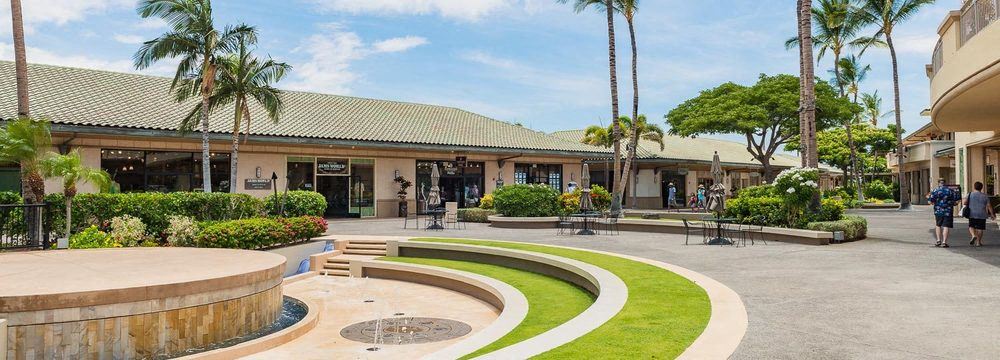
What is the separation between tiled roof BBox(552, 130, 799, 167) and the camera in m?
42.1

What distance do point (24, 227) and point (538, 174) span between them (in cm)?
2534

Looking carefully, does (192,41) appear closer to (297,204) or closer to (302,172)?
(297,204)

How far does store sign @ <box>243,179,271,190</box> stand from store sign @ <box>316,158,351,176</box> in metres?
2.67

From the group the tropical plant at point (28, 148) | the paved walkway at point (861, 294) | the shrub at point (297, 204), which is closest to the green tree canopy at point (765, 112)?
the paved walkway at point (861, 294)

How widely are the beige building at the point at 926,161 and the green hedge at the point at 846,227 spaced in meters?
20.2

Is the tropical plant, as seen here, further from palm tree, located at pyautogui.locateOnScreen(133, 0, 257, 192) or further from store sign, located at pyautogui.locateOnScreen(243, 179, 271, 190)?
store sign, located at pyautogui.locateOnScreen(243, 179, 271, 190)

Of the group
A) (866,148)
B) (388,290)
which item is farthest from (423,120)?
(866,148)

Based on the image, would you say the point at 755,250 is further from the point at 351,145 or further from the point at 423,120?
the point at 423,120

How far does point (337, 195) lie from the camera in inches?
1106

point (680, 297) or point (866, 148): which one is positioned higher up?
point (866, 148)

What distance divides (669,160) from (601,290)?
3315cm

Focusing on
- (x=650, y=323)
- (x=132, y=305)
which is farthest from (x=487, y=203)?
(x=650, y=323)

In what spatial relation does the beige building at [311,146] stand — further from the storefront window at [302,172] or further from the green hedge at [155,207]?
the green hedge at [155,207]

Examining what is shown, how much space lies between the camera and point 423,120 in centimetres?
3456
